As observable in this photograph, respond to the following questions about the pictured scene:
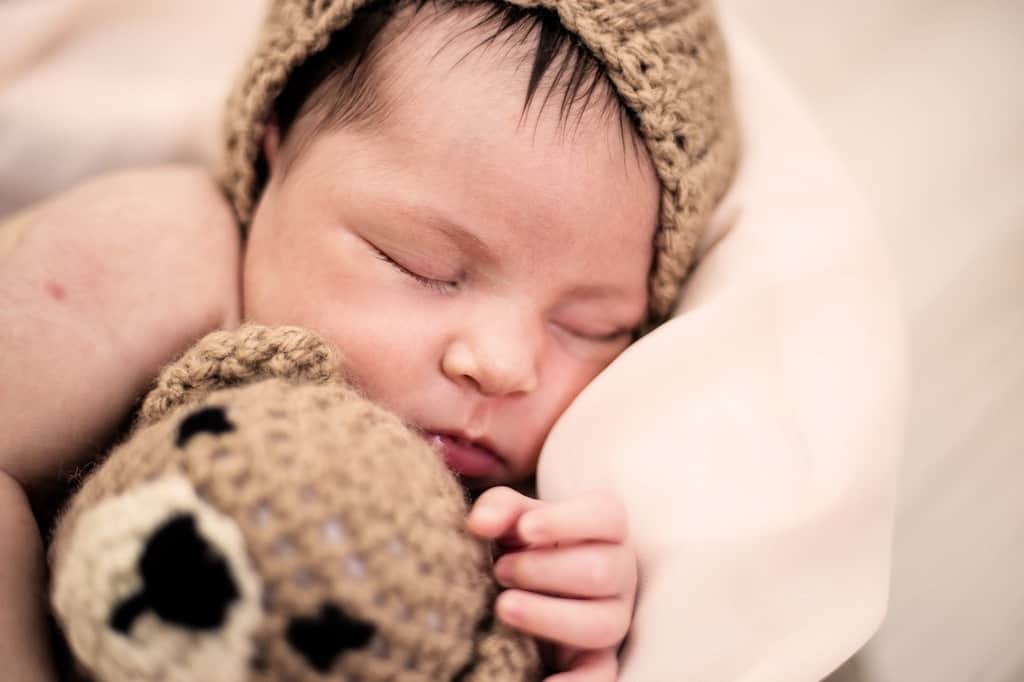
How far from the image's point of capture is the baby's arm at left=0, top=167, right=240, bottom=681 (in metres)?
0.75

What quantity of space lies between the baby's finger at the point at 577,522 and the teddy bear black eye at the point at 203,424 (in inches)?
10.0

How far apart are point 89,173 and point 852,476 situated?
1.28 m

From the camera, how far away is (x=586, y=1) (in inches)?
36.9

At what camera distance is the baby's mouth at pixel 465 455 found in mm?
904

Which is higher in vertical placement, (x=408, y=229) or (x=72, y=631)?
(x=408, y=229)

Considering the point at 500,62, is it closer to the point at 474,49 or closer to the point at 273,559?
the point at 474,49

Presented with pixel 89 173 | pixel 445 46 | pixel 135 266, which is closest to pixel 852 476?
pixel 445 46

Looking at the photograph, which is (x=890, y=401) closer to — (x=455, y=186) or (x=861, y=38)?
(x=455, y=186)

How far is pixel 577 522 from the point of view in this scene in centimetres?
69

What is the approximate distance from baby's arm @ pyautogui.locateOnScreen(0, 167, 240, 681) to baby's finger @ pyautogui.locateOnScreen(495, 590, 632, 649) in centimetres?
42

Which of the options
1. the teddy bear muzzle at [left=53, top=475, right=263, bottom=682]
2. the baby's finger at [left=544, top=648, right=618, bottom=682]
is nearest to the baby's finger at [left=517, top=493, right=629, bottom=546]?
the baby's finger at [left=544, top=648, right=618, bottom=682]

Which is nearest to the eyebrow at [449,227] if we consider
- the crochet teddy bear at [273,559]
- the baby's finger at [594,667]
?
the crochet teddy bear at [273,559]

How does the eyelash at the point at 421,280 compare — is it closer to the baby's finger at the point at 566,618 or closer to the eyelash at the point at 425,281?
the eyelash at the point at 425,281

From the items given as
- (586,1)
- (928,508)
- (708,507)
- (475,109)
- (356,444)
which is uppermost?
(586,1)
